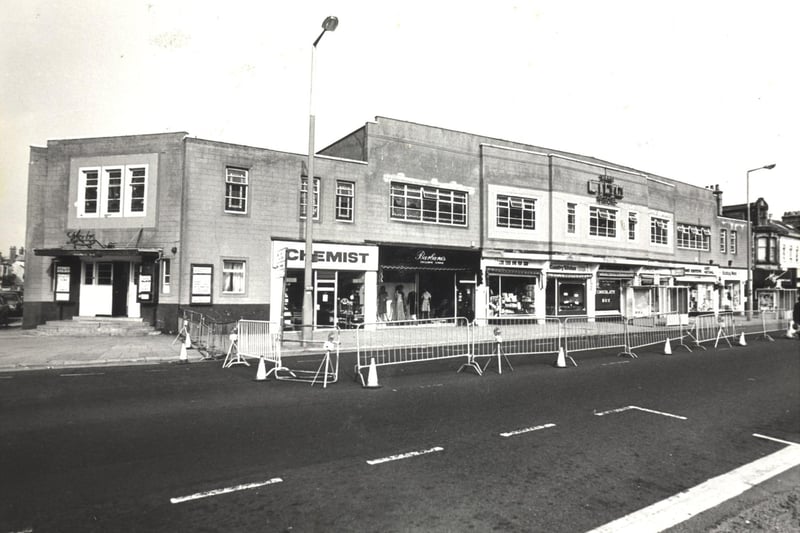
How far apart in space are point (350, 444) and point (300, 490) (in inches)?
57.2

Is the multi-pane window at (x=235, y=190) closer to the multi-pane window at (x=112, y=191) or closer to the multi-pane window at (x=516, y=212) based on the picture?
the multi-pane window at (x=112, y=191)

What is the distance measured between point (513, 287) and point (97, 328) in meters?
19.4

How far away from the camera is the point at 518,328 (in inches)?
698

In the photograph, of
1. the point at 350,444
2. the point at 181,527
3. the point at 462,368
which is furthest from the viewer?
the point at 462,368

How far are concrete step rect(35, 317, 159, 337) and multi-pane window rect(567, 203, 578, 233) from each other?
869 inches

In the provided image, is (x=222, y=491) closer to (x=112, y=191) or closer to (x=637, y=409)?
(x=637, y=409)

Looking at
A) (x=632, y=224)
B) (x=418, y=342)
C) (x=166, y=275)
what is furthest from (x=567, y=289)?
(x=166, y=275)

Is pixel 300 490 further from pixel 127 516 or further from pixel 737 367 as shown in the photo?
pixel 737 367

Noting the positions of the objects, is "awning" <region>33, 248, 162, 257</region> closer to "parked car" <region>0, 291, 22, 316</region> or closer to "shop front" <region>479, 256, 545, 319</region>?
"parked car" <region>0, 291, 22, 316</region>

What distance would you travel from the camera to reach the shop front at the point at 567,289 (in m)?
28.7

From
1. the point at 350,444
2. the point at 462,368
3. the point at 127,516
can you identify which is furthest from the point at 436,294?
the point at 127,516

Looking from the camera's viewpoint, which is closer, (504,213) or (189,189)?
(189,189)

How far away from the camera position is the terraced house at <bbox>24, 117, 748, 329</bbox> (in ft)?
65.7

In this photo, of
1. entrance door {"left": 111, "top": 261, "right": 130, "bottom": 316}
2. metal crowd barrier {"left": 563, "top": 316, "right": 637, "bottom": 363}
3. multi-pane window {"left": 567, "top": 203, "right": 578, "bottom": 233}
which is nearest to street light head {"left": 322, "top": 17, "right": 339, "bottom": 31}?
metal crowd barrier {"left": 563, "top": 316, "right": 637, "bottom": 363}
